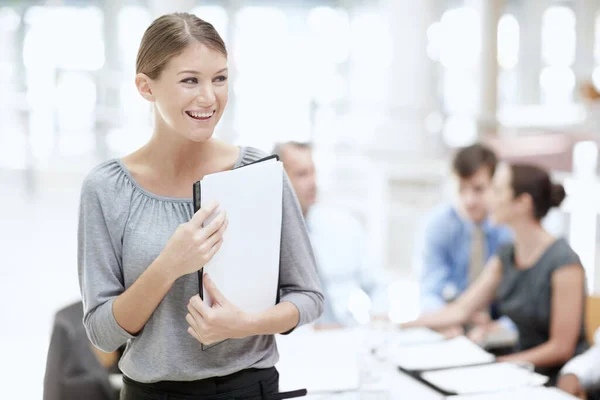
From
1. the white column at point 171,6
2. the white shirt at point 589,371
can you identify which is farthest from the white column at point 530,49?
the white shirt at point 589,371

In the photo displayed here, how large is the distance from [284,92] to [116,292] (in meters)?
8.23

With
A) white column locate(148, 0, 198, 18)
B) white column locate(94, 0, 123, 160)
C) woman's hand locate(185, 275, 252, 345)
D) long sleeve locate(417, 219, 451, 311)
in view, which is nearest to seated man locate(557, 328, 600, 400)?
long sleeve locate(417, 219, 451, 311)

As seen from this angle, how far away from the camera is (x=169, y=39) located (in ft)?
3.92

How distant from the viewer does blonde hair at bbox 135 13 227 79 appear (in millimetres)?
1196

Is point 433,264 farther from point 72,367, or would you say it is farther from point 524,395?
point 72,367

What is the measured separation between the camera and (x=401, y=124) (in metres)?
7.00

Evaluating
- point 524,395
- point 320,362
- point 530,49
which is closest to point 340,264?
point 320,362

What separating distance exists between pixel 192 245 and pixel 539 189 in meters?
1.94

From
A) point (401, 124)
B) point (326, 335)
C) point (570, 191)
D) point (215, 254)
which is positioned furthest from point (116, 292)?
point (401, 124)

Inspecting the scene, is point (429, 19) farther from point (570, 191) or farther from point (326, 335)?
→ point (326, 335)

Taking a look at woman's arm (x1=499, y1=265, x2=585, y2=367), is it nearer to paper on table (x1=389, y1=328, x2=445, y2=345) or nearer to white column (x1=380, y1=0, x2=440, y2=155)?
paper on table (x1=389, y1=328, x2=445, y2=345)

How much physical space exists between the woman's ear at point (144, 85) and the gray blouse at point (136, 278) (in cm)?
14

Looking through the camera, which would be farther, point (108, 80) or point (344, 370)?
point (108, 80)

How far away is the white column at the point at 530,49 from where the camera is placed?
1055 cm
